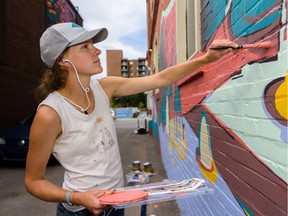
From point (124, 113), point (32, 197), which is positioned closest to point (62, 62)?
point (32, 197)

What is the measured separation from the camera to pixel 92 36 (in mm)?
2008

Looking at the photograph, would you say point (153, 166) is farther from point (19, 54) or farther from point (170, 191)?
point (19, 54)

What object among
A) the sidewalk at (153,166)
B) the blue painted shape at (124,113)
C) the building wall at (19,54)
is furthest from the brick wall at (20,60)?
the blue painted shape at (124,113)

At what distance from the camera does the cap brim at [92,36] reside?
195 cm

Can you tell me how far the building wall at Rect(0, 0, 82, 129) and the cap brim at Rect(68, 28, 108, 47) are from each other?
10098 millimetres

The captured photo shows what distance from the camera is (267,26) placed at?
1.57m

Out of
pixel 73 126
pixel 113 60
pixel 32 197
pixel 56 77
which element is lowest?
pixel 32 197

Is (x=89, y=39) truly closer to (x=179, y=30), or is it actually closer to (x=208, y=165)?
(x=208, y=165)

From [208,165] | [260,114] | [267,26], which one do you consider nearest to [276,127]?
[260,114]

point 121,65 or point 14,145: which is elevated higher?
point 121,65

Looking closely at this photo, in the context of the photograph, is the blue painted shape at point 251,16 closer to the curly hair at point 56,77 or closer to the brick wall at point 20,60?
the curly hair at point 56,77

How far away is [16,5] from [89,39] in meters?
12.0

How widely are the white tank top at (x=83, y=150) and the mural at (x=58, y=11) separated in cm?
1570

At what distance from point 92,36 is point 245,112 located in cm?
104
